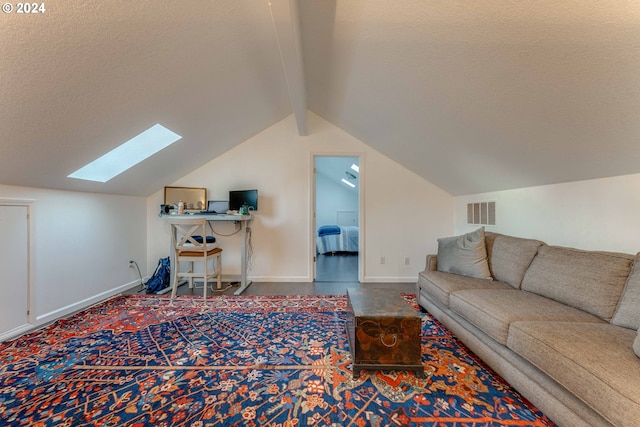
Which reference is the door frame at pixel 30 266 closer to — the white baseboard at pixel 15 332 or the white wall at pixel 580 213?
the white baseboard at pixel 15 332

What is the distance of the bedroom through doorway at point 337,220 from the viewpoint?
4398mm

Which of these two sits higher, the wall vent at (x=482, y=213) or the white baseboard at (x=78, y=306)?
the wall vent at (x=482, y=213)

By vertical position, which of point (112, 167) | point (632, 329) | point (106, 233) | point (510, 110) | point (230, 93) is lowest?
point (632, 329)

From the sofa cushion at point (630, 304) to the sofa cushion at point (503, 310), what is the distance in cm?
10

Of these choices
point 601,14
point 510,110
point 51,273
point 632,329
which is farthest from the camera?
point 51,273

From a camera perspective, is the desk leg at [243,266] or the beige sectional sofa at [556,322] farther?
the desk leg at [243,266]

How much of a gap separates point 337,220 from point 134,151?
6.43 m

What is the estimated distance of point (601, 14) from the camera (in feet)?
3.40

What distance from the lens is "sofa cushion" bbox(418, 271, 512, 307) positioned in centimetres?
210

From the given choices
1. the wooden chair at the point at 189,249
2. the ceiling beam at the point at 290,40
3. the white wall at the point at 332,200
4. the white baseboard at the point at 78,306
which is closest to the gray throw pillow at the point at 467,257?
the ceiling beam at the point at 290,40

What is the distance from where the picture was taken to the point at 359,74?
7.46 ft

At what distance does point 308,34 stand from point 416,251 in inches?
125

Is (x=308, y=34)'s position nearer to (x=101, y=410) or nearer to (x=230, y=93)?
(x=230, y=93)

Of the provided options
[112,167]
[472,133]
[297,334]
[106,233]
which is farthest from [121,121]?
[472,133]
